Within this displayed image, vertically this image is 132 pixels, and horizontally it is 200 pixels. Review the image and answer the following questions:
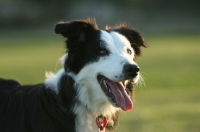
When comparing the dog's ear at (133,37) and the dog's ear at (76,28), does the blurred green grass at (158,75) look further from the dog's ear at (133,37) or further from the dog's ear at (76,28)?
the dog's ear at (76,28)

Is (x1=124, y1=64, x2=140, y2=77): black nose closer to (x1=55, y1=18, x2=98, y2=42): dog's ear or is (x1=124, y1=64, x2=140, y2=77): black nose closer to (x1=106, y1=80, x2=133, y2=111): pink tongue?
(x1=106, y1=80, x2=133, y2=111): pink tongue

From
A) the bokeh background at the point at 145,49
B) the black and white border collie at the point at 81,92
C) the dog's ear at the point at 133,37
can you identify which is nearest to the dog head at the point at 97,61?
the black and white border collie at the point at 81,92

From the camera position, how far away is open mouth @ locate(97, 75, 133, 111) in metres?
6.88

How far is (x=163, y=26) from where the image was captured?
177ft

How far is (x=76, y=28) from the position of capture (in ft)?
22.7

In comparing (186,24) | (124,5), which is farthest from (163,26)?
(124,5)

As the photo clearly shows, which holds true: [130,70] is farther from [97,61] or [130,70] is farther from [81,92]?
[81,92]

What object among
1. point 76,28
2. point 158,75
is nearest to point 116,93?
point 76,28

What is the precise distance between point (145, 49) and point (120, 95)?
28968 mm

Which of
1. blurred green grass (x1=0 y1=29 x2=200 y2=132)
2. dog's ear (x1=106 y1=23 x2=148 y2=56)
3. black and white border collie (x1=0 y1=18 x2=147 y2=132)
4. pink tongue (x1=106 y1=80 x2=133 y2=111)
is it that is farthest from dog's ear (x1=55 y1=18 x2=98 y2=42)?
blurred green grass (x1=0 y1=29 x2=200 y2=132)

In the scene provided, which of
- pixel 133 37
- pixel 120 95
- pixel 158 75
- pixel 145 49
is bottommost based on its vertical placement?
pixel 145 49

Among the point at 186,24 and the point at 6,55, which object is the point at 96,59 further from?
the point at 186,24

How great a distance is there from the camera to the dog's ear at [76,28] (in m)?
6.69

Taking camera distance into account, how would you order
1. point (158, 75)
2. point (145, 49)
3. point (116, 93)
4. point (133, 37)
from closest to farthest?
point (116, 93) → point (133, 37) → point (158, 75) → point (145, 49)
